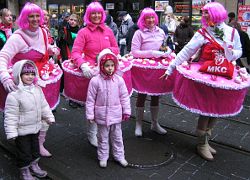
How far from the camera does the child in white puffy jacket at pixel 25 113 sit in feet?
11.1

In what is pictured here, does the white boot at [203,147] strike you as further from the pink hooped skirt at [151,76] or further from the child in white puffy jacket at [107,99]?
the child in white puffy jacket at [107,99]

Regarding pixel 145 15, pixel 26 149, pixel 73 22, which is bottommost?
pixel 26 149

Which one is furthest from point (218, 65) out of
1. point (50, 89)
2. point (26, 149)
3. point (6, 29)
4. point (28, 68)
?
point (6, 29)

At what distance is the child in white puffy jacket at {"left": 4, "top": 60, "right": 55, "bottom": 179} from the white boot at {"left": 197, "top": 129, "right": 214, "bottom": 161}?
2.00m

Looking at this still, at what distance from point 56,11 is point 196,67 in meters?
16.8

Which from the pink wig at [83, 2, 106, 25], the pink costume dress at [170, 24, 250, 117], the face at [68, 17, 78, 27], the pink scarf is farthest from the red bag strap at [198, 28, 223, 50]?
the face at [68, 17, 78, 27]

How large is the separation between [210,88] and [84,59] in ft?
5.37

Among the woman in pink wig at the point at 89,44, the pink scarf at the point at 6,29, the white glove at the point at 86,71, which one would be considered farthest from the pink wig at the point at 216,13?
the pink scarf at the point at 6,29

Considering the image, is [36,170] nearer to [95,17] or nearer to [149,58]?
[95,17]

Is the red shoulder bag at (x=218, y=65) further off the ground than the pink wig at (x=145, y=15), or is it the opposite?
the pink wig at (x=145, y=15)

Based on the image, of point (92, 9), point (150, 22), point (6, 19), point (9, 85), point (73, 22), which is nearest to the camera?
point (9, 85)

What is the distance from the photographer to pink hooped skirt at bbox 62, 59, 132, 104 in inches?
160

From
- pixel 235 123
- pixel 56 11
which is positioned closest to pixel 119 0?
pixel 56 11

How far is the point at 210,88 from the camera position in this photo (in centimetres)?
377
